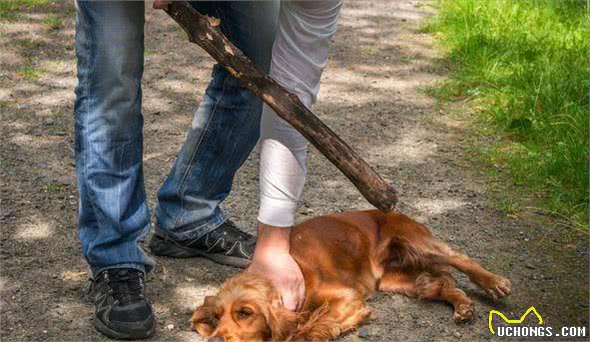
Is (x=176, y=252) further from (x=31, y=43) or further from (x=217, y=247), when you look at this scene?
(x=31, y=43)

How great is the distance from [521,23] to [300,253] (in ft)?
12.9

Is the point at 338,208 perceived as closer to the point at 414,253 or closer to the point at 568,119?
the point at 414,253

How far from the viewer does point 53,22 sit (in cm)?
761

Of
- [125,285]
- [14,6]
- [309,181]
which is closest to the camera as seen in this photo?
[125,285]

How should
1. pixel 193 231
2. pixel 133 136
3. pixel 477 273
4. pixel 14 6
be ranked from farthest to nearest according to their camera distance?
1. pixel 14 6
2. pixel 193 231
3. pixel 477 273
4. pixel 133 136

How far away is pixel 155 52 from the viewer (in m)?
7.14

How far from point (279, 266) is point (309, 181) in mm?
1504

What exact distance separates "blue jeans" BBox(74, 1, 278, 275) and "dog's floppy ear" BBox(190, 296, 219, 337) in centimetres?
31

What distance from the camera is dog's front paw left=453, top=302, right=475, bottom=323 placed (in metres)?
3.78

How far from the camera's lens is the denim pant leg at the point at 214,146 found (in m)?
3.89

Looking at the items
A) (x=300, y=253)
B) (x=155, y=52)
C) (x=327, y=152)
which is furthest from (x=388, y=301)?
(x=155, y=52)

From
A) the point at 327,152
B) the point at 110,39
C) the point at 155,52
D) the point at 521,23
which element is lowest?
the point at 155,52

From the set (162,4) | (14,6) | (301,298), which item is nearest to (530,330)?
(301,298)

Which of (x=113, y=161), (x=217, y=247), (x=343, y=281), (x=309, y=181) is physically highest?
(x=113, y=161)
